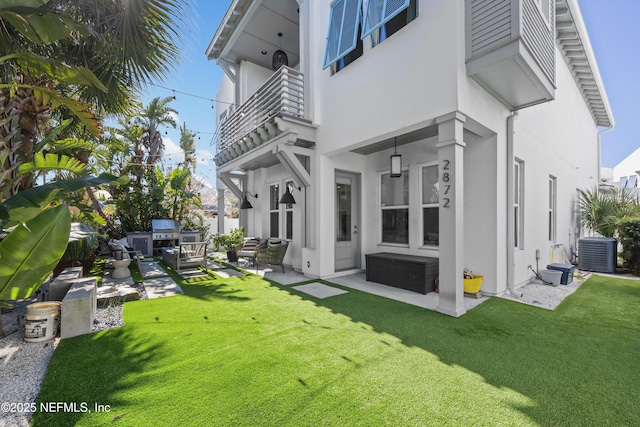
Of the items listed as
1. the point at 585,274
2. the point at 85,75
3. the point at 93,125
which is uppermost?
the point at 85,75

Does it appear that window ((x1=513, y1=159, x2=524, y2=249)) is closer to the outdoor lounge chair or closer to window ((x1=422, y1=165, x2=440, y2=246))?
window ((x1=422, y1=165, x2=440, y2=246))

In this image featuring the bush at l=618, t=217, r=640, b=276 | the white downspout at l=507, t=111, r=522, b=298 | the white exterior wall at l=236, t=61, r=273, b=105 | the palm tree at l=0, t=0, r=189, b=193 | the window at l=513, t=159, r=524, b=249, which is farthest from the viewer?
the white exterior wall at l=236, t=61, r=273, b=105

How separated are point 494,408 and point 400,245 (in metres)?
5.09

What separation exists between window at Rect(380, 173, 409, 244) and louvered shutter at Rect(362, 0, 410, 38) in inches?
140

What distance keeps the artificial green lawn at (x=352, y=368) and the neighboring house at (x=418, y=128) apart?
121 centimetres

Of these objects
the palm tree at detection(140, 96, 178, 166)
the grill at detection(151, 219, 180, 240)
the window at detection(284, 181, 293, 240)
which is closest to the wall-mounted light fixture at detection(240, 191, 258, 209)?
the window at detection(284, 181, 293, 240)

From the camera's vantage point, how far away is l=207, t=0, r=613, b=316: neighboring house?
4.63m

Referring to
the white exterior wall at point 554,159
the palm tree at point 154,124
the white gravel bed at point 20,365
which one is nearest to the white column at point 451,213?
the white exterior wall at point 554,159

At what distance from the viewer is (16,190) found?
4.92 metres

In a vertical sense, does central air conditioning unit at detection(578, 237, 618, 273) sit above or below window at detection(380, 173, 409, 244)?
below

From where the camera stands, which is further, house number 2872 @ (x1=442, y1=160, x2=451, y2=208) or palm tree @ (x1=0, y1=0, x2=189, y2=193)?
house number 2872 @ (x1=442, y1=160, x2=451, y2=208)

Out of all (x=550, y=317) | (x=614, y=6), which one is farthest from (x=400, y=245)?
(x=614, y=6)

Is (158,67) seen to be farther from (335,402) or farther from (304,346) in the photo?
(335,402)

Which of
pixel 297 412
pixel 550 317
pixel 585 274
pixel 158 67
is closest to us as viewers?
pixel 297 412
